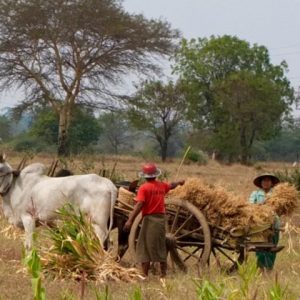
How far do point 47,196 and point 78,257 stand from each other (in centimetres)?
181

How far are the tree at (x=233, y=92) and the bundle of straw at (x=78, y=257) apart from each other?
37834 mm

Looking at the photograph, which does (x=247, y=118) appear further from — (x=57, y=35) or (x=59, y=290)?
(x=59, y=290)

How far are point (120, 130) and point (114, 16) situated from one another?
5218 cm

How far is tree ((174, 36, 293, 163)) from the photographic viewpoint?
46688 mm

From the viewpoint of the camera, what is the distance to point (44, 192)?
401 inches

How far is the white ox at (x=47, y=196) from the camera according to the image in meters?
9.76

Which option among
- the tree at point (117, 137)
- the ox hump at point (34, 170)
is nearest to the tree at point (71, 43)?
the ox hump at point (34, 170)

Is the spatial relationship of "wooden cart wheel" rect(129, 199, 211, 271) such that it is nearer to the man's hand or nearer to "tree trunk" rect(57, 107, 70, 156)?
the man's hand

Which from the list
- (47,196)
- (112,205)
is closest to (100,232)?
(112,205)

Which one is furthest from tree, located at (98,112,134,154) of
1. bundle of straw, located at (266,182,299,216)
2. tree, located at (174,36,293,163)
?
bundle of straw, located at (266,182,299,216)

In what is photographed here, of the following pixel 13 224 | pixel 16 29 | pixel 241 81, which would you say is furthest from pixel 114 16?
pixel 13 224

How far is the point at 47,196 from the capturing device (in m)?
10.1

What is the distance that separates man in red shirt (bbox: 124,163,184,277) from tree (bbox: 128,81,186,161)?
37.4 meters

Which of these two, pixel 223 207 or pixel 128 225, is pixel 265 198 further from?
pixel 128 225
